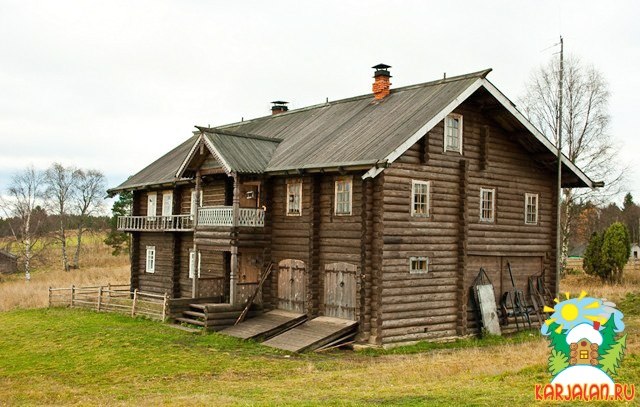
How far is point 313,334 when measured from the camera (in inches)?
880

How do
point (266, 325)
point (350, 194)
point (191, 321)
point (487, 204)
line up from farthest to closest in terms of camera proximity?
point (487, 204)
point (191, 321)
point (266, 325)
point (350, 194)

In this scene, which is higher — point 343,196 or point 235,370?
point 343,196

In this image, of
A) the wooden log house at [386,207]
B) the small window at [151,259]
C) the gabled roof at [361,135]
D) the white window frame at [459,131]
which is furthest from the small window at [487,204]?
the small window at [151,259]

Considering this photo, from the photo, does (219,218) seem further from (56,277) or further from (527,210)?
(56,277)

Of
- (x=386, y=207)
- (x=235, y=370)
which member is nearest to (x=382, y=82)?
(x=386, y=207)

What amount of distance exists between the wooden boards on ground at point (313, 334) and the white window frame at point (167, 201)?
44.5 feet

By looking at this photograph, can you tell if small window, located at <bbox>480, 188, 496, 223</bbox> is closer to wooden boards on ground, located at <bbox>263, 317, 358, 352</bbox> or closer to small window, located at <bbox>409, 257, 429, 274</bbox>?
small window, located at <bbox>409, 257, 429, 274</bbox>

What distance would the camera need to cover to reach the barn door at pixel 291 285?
2498 cm

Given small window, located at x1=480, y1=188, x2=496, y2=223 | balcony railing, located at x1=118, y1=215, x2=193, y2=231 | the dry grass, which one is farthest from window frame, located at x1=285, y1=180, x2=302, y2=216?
the dry grass

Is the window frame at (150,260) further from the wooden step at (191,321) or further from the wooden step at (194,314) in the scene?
the wooden step at (191,321)

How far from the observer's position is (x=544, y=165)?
27828 millimetres

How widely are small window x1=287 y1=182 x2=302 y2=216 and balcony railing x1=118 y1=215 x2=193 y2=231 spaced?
733 centimetres

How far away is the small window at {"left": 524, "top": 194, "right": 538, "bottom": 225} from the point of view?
2736 cm

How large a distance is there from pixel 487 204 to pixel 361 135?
5.98 meters
